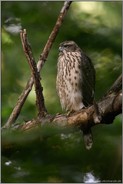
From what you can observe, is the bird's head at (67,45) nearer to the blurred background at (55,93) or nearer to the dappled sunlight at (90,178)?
the blurred background at (55,93)

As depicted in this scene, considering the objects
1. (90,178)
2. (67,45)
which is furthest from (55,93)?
(67,45)

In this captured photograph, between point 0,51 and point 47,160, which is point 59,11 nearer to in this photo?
point 0,51

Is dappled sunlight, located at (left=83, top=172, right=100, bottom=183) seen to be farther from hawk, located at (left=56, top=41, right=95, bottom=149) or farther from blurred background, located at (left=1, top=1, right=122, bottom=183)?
hawk, located at (left=56, top=41, right=95, bottom=149)

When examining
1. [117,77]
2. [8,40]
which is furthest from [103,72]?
[8,40]

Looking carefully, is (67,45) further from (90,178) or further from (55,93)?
(90,178)

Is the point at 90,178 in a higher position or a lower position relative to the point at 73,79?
lower

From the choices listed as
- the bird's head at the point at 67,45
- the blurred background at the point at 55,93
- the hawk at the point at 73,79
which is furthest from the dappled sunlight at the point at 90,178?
the hawk at the point at 73,79

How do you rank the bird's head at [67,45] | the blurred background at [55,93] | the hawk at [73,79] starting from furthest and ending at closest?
1. the hawk at [73,79]
2. the bird's head at [67,45]
3. the blurred background at [55,93]

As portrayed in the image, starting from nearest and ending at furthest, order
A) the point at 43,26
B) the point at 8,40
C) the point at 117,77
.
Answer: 1. the point at 117,77
2. the point at 43,26
3. the point at 8,40
